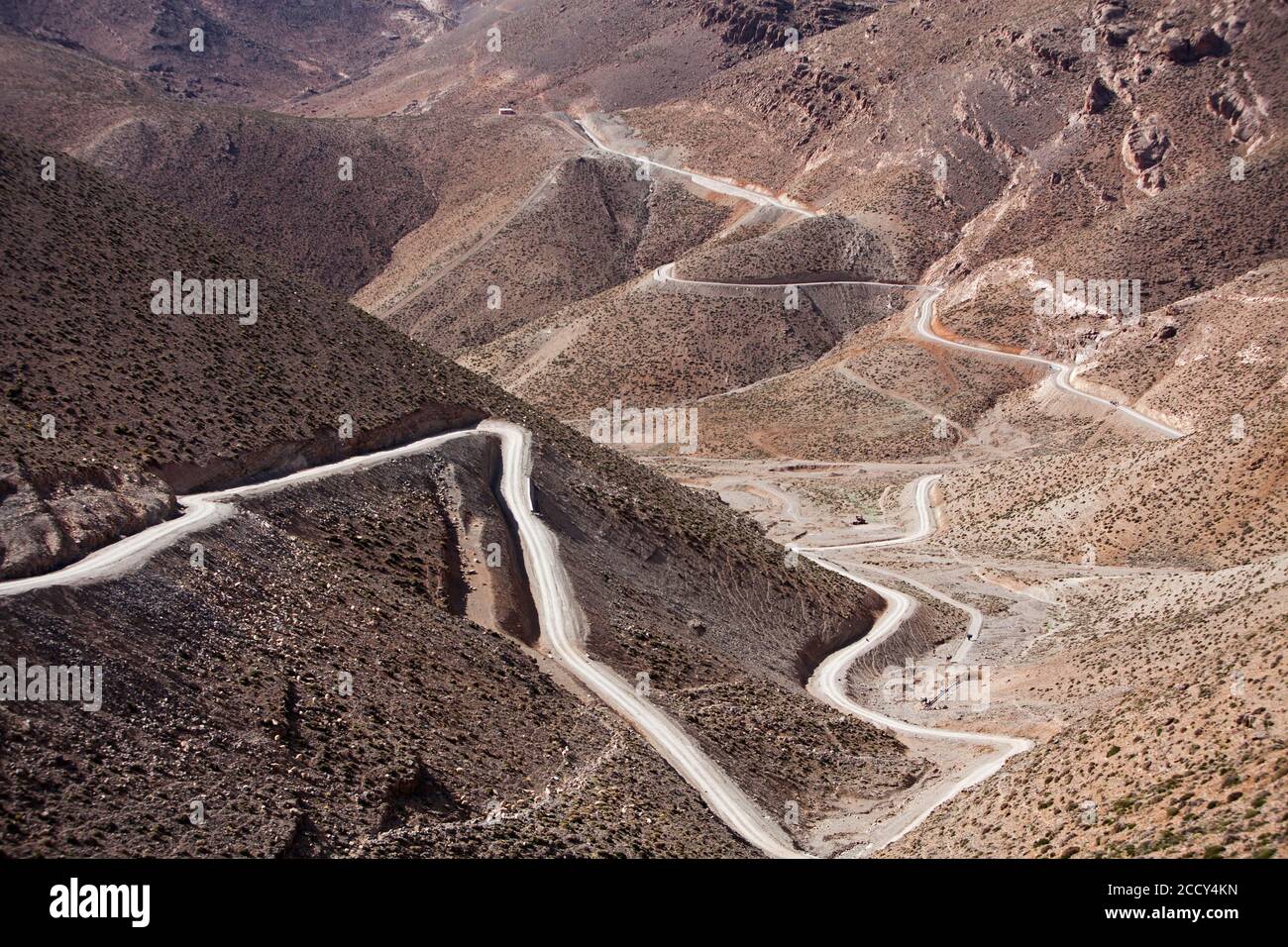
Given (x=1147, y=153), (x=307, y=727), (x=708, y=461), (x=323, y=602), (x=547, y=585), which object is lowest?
(x=307, y=727)

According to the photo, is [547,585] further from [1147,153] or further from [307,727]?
[1147,153]

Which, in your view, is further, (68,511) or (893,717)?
(893,717)


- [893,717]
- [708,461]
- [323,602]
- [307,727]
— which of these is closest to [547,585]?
[323,602]

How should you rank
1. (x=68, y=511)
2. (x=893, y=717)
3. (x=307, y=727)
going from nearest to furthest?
(x=307, y=727), (x=68, y=511), (x=893, y=717)

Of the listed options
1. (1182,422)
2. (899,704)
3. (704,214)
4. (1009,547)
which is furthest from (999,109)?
(899,704)

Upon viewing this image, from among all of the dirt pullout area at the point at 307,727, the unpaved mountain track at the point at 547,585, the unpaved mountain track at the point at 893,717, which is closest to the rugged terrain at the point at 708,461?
the dirt pullout area at the point at 307,727

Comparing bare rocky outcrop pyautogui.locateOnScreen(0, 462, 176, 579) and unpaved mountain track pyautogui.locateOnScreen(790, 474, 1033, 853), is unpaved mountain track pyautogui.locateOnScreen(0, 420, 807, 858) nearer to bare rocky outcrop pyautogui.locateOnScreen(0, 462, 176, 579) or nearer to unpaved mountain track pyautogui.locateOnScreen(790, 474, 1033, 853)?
bare rocky outcrop pyautogui.locateOnScreen(0, 462, 176, 579)

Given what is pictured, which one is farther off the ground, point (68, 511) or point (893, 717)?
point (68, 511)

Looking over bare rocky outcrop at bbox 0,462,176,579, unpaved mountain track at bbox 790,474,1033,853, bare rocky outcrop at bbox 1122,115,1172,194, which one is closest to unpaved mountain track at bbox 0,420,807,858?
bare rocky outcrop at bbox 0,462,176,579

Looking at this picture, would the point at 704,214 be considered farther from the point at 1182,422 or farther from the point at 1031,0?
the point at 1182,422
